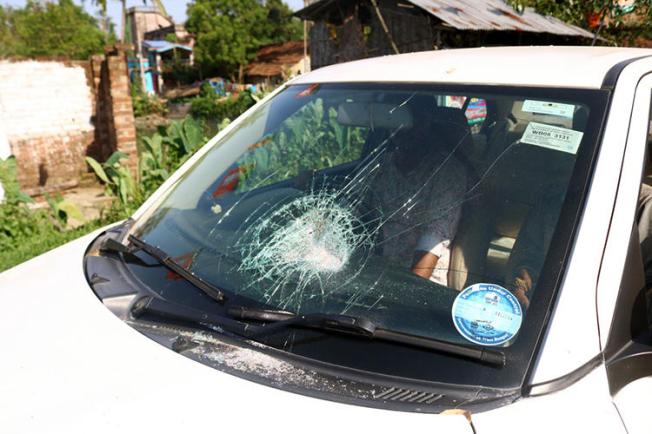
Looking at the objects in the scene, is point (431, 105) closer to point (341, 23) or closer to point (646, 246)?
point (646, 246)

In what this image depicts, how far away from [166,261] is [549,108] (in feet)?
4.07

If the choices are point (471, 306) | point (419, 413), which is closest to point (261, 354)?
point (419, 413)

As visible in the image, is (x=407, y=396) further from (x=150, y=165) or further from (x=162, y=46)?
(x=162, y=46)

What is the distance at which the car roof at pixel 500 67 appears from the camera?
5.58 ft

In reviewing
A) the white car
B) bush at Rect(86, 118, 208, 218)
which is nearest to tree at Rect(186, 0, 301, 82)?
bush at Rect(86, 118, 208, 218)

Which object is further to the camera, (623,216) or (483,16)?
(483,16)

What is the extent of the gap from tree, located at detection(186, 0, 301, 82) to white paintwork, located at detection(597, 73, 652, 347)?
3657 centimetres

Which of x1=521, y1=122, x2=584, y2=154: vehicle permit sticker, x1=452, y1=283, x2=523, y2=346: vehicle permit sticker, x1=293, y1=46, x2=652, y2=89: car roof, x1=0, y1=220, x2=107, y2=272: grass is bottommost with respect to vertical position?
x1=0, y1=220, x2=107, y2=272: grass

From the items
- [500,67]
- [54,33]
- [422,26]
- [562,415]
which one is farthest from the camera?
[54,33]

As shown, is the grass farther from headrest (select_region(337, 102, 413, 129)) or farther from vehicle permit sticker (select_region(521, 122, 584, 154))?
vehicle permit sticker (select_region(521, 122, 584, 154))

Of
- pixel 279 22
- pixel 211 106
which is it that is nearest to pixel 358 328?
pixel 211 106

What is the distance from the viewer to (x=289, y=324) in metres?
1.47

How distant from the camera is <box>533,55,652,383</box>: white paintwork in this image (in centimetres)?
129

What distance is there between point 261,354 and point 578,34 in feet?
28.9
